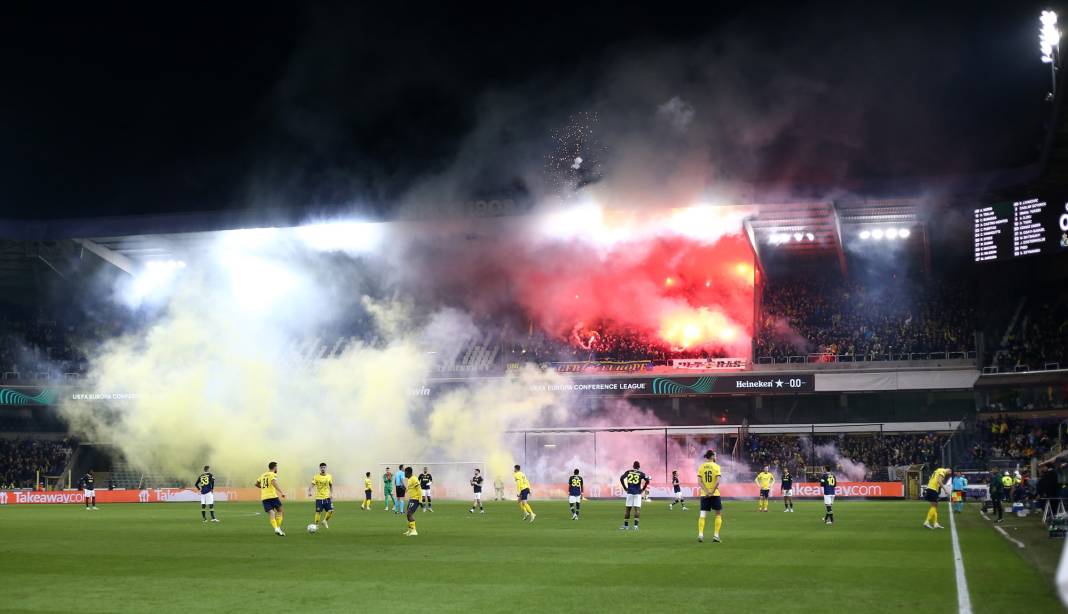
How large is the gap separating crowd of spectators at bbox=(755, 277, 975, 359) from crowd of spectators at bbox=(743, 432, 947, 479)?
463cm

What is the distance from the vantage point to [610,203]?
58.0 m

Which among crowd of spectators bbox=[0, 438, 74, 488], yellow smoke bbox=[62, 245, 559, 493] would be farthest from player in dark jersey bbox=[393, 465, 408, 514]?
crowd of spectators bbox=[0, 438, 74, 488]

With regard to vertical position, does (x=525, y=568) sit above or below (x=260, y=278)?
below

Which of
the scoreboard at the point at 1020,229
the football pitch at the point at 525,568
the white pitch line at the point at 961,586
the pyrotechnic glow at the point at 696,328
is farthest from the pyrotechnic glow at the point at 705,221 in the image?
the white pitch line at the point at 961,586

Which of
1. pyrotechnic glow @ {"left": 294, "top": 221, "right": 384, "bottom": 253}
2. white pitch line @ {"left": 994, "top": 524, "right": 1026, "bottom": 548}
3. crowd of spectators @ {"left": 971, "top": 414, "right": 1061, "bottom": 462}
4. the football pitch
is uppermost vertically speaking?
pyrotechnic glow @ {"left": 294, "top": 221, "right": 384, "bottom": 253}

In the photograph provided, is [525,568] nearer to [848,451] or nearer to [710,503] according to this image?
[710,503]

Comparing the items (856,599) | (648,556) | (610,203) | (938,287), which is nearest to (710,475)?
(648,556)

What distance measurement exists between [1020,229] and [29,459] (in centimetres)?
5611

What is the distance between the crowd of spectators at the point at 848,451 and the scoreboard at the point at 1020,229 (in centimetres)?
1092

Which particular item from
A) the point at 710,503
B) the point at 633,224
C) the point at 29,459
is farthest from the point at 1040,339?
the point at 29,459

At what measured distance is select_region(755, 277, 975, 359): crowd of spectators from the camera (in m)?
58.0

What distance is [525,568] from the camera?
18.5 m

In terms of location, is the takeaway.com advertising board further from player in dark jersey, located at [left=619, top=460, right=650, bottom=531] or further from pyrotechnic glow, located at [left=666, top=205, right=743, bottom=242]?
player in dark jersey, located at [left=619, top=460, right=650, bottom=531]

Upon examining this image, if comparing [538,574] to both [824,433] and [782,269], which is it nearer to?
[824,433]
